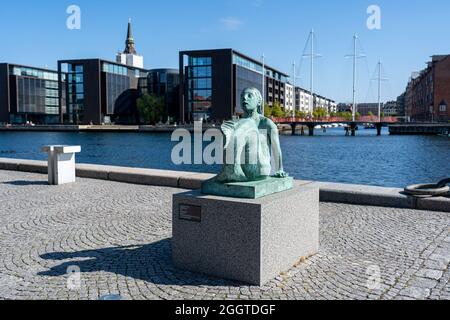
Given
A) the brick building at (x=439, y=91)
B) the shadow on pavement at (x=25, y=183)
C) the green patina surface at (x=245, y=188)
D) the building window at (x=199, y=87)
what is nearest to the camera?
the green patina surface at (x=245, y=188)

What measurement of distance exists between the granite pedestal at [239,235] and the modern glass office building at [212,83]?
300 feet

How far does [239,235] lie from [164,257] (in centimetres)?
155

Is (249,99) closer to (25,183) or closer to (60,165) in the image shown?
(60,165)

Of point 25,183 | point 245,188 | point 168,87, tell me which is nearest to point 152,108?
point 168,87

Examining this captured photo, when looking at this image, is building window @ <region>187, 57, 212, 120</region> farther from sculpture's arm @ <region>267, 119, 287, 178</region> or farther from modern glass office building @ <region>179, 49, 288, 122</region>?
sculpture's arm @ <region>267, 119, 287, 178</region>

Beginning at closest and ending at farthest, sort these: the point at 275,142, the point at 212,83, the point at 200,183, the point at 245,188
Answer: the point at 245,188
the point at 275,142
the point at 200,183
the point at 212,83

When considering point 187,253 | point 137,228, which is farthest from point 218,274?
point 137,228

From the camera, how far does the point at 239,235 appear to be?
576 cm

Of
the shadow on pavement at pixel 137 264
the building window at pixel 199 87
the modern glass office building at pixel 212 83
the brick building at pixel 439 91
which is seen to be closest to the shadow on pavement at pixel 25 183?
the shadow on pavement at pixel 137 264

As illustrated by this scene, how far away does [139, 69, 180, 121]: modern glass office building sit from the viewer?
11794cm

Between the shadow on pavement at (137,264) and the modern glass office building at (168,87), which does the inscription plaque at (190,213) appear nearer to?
the shadow on pavement at (137,264)

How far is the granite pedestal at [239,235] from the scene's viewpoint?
568 centimetres

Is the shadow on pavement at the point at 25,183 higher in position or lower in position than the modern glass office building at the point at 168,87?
lower
